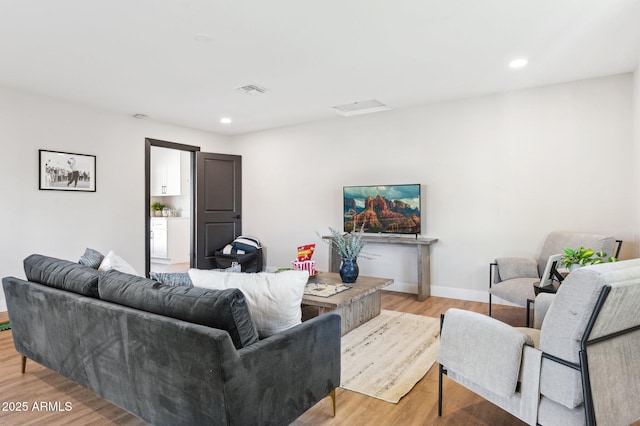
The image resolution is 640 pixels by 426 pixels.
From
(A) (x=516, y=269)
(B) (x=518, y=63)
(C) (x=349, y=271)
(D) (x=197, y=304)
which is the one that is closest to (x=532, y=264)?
(A) (x=516, y=269)

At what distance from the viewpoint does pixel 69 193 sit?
15.3 feet

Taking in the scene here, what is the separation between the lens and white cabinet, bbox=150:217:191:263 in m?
7.71

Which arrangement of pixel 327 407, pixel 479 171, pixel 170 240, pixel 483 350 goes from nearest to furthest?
pixel 483 350 < pixel 327 407 < pixel 479 171 < pixel 170 240

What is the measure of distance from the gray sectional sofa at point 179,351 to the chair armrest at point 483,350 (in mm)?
603

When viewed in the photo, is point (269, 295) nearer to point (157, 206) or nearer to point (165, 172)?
point (165, 172)

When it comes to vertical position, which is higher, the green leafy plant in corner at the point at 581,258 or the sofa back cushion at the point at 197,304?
the green leafy plant in corner at the point at 581,258

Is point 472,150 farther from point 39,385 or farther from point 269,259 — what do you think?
point 39,385

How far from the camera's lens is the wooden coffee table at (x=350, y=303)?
3039 millimetres

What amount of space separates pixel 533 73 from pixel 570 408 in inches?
133

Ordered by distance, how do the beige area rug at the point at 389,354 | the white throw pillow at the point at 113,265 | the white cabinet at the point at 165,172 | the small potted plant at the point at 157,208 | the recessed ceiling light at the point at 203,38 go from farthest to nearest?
the small potted plant at the point at 157,208 → the white cabinet at the point at 165,172 → the recessed ceiling light at the point at 203,38 → the white throw pillow at the point at 113,265 → the beige area rug at the point at 389,354

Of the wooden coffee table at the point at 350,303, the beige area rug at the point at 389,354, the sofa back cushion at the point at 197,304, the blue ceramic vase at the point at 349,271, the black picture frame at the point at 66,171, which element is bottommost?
the beige area rug at the point at 389,354

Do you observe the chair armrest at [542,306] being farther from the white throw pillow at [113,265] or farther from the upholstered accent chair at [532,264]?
the white throw pillow at [113,265]

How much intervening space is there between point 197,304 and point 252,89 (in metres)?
3.18

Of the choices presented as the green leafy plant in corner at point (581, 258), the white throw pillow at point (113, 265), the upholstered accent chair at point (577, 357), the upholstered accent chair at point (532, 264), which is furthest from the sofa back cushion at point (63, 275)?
the upholstered accent chair at point (532, 264)
